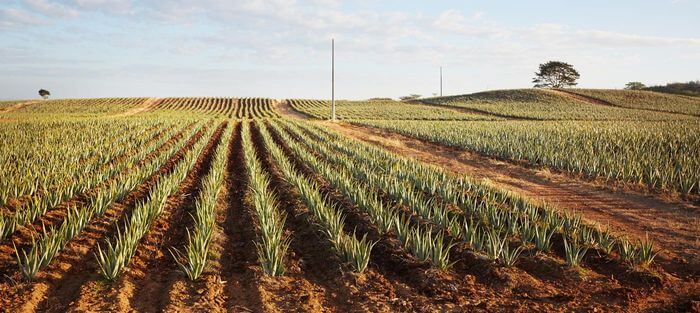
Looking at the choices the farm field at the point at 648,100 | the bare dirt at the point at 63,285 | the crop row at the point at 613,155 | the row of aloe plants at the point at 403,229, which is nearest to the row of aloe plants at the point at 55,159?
the bare dirt at the point at 63,285

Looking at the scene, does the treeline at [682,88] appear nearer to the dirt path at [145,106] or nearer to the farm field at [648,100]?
the farm field at [648,100]

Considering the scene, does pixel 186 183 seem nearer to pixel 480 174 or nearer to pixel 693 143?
pixel 480 174

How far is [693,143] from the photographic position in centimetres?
1616

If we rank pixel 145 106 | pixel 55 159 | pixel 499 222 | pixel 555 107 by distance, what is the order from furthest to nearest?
pixel 145 106 < pixel 555 107 < pixel 55 159 < pixel 499 222

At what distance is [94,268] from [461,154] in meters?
14.2

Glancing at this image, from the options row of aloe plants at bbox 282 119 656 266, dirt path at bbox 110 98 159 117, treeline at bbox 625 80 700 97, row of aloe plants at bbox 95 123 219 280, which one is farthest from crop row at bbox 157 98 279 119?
treeline at bbox 625 80 700 97

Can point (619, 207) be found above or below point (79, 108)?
below

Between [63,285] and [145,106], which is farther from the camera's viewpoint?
[145,106]

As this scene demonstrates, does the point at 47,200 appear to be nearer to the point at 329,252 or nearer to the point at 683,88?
the point at 329,252

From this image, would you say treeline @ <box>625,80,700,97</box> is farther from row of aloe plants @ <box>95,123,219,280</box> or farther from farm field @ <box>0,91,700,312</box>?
row of aloe plants @ <box>95,123,219,280</box>

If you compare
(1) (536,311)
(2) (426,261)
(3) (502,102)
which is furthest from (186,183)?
(3) (502,102)

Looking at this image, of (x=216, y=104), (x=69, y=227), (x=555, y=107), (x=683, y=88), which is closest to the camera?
(x=69, y=227)

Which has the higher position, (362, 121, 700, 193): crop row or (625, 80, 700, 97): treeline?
(625, 80, 700, 97): treeline

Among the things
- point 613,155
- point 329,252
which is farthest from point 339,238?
point 613,155
